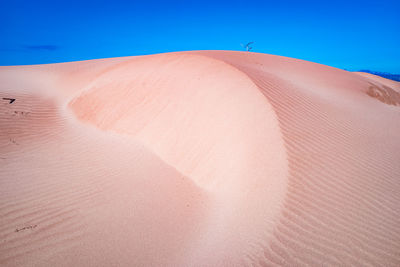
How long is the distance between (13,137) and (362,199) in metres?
8.62

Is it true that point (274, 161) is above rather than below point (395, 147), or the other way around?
below

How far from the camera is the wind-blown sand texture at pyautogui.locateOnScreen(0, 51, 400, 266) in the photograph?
2615mm

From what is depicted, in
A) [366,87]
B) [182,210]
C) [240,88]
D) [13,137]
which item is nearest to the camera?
[182,210]

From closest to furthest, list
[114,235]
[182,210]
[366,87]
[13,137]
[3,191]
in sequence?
[114,235], [182,210], [3,191], [13,137], [366,87]

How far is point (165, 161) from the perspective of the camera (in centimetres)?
497

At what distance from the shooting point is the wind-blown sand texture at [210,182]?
2.62m

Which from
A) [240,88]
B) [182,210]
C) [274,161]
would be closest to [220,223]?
[182,210]

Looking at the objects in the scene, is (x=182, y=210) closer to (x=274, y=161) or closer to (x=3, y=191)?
(x=274, y=161)

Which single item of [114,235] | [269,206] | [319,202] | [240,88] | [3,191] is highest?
[240,88]

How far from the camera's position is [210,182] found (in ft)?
13.2

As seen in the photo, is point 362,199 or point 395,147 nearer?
point 362,199

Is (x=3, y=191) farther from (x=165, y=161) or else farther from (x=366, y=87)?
(x=366, y=87)

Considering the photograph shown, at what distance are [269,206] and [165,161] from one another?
2670 mm

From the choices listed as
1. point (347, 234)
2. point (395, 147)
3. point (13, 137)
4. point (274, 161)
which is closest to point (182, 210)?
point (274, 161)
